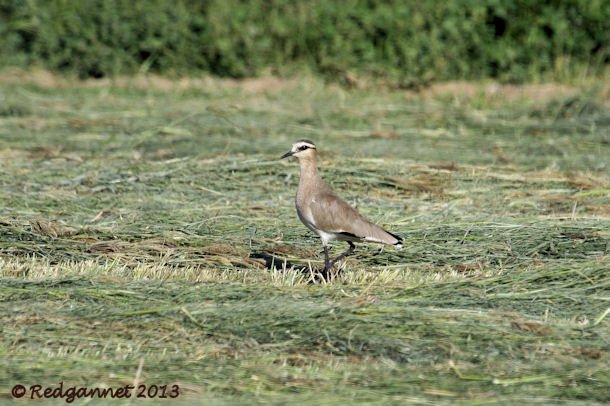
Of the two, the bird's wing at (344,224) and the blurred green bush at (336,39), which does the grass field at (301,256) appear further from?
the blurred green bush at (336,39)

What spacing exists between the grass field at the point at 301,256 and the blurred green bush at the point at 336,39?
8.98 feet

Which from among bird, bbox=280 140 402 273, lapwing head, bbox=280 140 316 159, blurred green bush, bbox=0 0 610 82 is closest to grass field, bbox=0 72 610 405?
bird, bbox=280 140 402 273

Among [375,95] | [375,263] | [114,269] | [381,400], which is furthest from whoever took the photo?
[375,95]

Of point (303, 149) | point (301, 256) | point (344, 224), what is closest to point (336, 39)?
point (301, 256)

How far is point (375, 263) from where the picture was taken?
28.2 ft

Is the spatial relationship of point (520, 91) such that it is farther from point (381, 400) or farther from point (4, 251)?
point (381, 400)

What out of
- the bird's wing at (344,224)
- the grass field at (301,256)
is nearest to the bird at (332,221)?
the bird's wing at (344,224)

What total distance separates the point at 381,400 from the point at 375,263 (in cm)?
305

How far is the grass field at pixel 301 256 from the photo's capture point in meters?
6.02

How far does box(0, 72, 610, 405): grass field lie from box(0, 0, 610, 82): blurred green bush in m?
2.74

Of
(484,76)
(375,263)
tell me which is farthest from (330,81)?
(375,263)

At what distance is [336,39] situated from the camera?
723 inches

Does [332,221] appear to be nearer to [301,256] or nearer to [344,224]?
[344,224]

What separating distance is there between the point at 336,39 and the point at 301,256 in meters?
10.1
